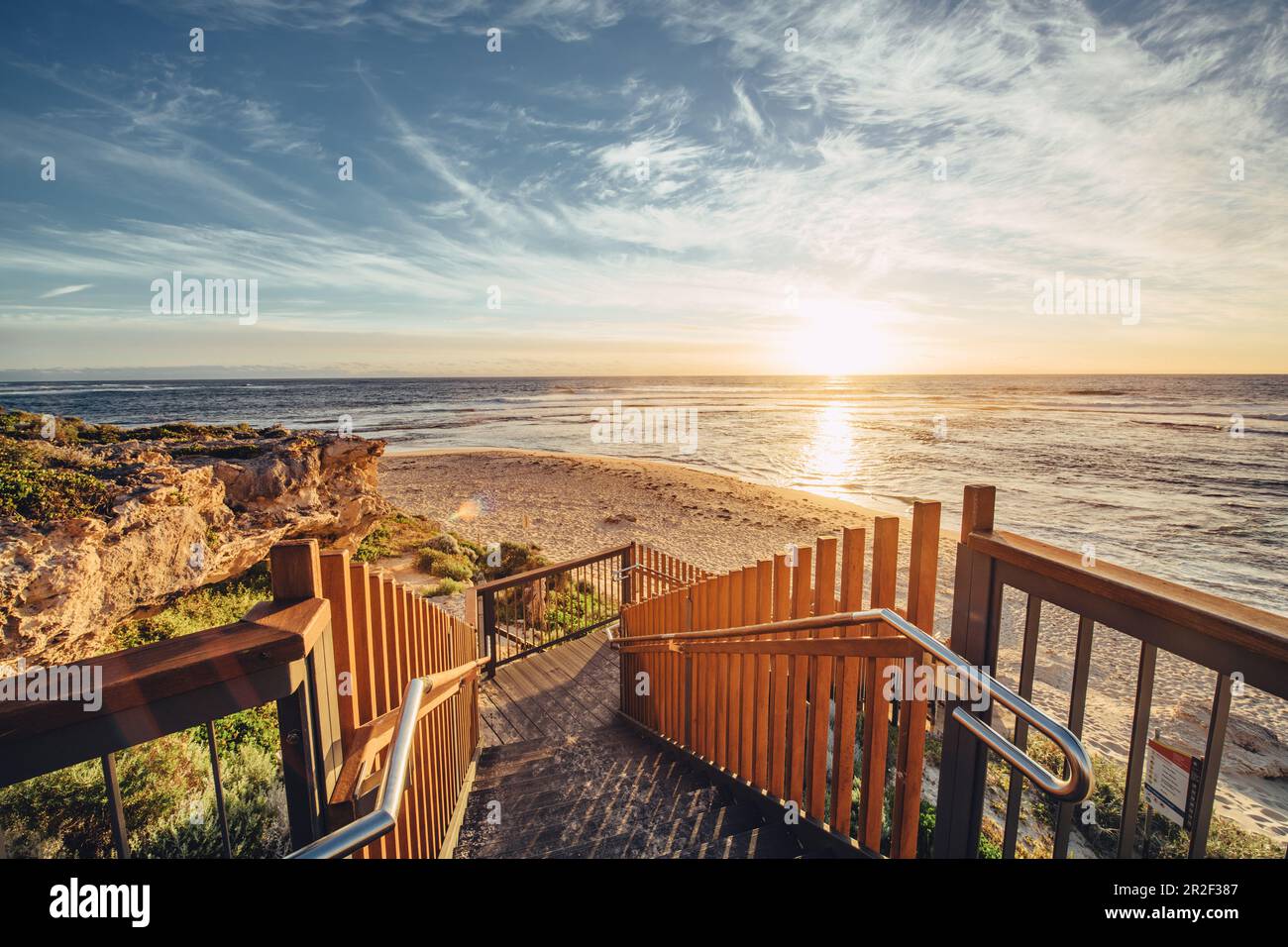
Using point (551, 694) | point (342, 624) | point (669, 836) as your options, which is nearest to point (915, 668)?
point (669, 836)

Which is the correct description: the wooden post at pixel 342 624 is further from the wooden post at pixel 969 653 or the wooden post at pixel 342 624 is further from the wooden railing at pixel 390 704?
the wooden post at pixel 969 653

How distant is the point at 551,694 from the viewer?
646 cm

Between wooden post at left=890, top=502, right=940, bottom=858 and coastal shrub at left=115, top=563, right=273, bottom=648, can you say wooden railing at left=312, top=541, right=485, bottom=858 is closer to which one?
wooden post at left=890, top=502, right=940, bottom=858

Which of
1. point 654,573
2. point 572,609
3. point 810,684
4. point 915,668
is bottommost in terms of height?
point 572,609

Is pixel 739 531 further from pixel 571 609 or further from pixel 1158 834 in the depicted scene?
pixel 1158 834

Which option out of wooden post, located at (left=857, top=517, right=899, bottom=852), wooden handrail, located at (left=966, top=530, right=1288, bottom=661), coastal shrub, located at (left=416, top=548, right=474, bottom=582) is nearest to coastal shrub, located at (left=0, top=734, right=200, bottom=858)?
wooden post, located at (left=857, top=517, right=899, bottom=852)

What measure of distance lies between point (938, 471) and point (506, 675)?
22662mm

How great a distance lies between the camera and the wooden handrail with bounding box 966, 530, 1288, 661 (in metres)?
1.25

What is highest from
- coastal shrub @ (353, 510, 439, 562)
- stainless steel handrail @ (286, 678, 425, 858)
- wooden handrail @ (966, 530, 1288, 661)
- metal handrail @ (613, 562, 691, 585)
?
wooden handrail @ (966, 530, 1288, 661)

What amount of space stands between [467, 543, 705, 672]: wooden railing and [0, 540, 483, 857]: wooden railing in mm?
4115

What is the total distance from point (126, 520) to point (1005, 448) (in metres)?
35.2

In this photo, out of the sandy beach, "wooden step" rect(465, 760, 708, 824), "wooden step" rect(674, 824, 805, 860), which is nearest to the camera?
"wooden step" rect(674, 824, 805, 860)
